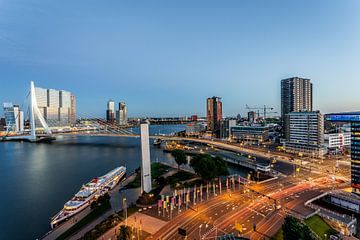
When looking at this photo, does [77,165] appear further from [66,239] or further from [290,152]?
[290,152]

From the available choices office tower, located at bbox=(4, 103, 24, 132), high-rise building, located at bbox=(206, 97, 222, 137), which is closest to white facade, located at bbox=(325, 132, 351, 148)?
high-rise building, located at bbox=(206, 97, 222, 137)

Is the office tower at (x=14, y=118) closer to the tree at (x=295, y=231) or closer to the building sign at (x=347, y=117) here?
the building sign at (x=347, y=117)

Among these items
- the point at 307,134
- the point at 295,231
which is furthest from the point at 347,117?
the point at 307,134

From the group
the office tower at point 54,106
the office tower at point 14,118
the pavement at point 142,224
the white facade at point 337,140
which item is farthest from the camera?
the office tower at point 14,118

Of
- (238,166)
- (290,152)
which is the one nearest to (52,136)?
(238,166)

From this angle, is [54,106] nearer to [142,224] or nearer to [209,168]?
[209,168]

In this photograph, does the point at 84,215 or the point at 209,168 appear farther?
the point at 209,168

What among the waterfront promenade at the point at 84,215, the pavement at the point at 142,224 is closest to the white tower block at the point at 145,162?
the waterfront promenade at the point at 84,215
